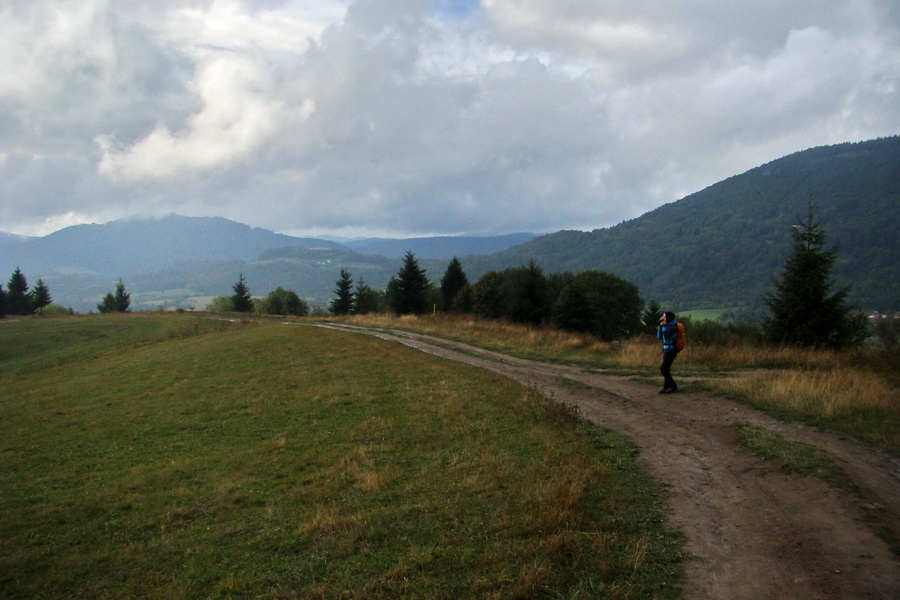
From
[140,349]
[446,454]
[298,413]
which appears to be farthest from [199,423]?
[140,349]

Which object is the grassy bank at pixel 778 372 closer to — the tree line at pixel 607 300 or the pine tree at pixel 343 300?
the tree line at pixel 607 300

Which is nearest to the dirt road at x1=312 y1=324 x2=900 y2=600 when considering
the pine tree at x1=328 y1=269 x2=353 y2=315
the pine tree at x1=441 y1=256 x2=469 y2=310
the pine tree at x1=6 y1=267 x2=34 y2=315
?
the pine tree at x1=328 y1=269 x2=353 y2=315

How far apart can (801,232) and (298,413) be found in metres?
23.3

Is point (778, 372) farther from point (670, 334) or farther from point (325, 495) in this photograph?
point (325, 495)

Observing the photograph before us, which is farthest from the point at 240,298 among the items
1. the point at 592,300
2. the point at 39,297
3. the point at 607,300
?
the point at 592,300

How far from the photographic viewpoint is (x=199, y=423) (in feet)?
44.8

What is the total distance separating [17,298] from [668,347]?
8985 cm

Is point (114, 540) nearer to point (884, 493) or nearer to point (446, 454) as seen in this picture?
point (446, 454)

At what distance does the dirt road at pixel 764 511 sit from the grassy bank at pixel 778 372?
31.0 inches

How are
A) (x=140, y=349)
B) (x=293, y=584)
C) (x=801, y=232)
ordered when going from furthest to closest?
(x=140, y=349) → (x=801, y=232) → (x=293, y=584)

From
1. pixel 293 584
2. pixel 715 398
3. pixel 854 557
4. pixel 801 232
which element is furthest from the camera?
pixel 801 232

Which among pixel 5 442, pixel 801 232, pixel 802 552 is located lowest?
pixel 5 442

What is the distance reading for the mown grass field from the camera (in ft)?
18.4

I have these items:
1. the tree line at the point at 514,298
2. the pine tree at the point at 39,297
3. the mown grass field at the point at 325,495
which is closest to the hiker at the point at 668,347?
the mown grass field at the point at 325,495
